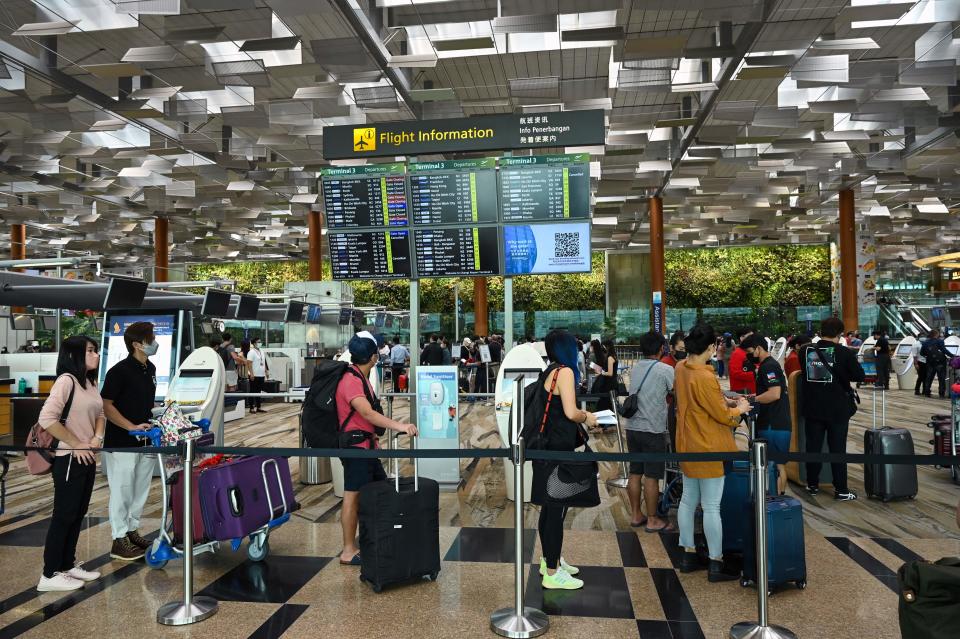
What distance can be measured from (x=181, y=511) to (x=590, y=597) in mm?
2651

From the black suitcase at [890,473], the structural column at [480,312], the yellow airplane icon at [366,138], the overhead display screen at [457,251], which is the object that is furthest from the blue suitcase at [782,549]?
the structural column at [480,312]

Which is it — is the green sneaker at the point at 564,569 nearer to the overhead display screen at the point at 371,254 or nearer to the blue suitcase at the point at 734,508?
the blue suitcase at the point at 734,508

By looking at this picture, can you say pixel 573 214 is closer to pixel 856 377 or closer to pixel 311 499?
pixel 856 377

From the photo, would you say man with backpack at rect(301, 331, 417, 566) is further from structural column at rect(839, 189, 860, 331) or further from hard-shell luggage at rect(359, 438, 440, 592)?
structural column at rect(839, 189, 860, 331)

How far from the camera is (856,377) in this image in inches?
258

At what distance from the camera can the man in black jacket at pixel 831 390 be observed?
660 cm

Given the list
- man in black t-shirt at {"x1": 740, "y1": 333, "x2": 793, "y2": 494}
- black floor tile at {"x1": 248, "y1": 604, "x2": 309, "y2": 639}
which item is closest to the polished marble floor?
black floor tile at {"x1": 248, "y1": 604, "x2": 309, "y2": 639}

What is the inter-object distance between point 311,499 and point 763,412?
14.3ft

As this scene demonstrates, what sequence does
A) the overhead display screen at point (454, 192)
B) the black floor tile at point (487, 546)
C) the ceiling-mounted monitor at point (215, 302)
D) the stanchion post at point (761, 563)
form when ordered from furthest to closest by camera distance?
the ceiling-mounted monitor at point (215, 302), the overhead display screen at point (454, 192), the black floor tile at point (487, 546), the stanchion post at point (761, 563)

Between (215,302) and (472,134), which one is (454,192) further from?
(215,302)

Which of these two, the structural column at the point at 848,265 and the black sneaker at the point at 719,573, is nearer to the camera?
the black sneaker at the point at 719,573

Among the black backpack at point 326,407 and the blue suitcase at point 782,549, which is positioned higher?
the black backpack at point 326,407

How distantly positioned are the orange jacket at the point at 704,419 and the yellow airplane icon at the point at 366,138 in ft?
12.9

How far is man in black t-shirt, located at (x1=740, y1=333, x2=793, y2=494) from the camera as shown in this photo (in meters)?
6.05
